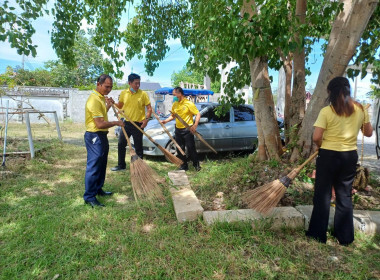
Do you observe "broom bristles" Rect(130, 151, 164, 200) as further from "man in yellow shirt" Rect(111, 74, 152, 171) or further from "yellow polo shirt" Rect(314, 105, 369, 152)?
"yellow polo shirt" Rect(314, 105, 369, 152)

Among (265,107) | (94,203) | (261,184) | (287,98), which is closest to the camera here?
(94,203)

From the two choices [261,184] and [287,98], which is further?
[287,98]

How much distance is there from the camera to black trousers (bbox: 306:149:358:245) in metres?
2.63

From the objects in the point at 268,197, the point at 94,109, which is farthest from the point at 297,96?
the point at 94,109

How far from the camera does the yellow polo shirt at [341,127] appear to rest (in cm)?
259

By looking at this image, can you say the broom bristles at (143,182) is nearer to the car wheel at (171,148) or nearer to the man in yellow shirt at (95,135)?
the man in yellow shirt at (95,135)

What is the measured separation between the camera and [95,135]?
3.62m

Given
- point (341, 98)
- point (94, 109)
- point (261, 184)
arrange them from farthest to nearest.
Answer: point (261, 184) < point (94, 109) < point (341, 98)

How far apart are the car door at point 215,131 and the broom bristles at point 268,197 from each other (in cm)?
362

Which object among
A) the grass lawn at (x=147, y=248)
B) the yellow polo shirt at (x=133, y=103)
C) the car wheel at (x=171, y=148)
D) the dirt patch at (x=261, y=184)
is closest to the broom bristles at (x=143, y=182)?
the grass lawn at (x=147, y=248)

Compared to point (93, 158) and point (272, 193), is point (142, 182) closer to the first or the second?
point (93, 158)

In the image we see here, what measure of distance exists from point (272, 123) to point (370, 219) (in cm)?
189

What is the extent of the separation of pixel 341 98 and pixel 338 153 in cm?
53

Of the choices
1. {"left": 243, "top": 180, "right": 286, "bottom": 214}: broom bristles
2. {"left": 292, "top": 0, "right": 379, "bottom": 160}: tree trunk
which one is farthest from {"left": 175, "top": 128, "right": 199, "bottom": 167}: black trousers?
{"left": 243, "top": 180, "right": 286, "bottom": 214}: broom bristles
